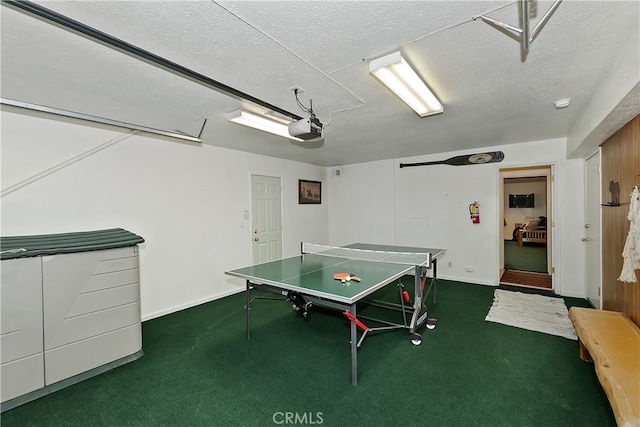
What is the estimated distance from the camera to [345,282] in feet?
8.16

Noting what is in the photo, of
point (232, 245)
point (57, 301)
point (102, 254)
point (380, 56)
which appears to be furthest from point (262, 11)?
point (232, 245)

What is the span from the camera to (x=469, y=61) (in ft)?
6.56

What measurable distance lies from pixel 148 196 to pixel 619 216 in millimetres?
5530

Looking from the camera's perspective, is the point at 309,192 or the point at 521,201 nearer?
the point at 309,192

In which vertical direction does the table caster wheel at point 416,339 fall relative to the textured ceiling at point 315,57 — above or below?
below

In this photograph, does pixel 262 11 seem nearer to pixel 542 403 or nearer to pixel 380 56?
pixel 380 56

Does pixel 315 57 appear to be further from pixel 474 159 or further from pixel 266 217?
pixel 474 159

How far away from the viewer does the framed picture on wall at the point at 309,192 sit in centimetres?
615

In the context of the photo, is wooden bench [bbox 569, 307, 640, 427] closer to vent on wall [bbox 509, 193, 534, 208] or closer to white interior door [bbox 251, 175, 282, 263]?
white interior door [bbox 251, 175, 282, 263]

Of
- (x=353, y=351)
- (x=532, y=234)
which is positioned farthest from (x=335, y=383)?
(x=532, y=234)

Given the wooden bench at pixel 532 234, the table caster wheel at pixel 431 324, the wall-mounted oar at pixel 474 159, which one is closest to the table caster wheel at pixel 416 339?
the table caster wheel at pixel 431 324

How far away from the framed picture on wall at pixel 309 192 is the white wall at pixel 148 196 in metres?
0.71

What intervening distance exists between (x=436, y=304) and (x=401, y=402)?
2277 mm

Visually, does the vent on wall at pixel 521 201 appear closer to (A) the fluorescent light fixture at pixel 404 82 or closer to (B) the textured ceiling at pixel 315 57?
(B) the textured ceiling at pixel 315 57
